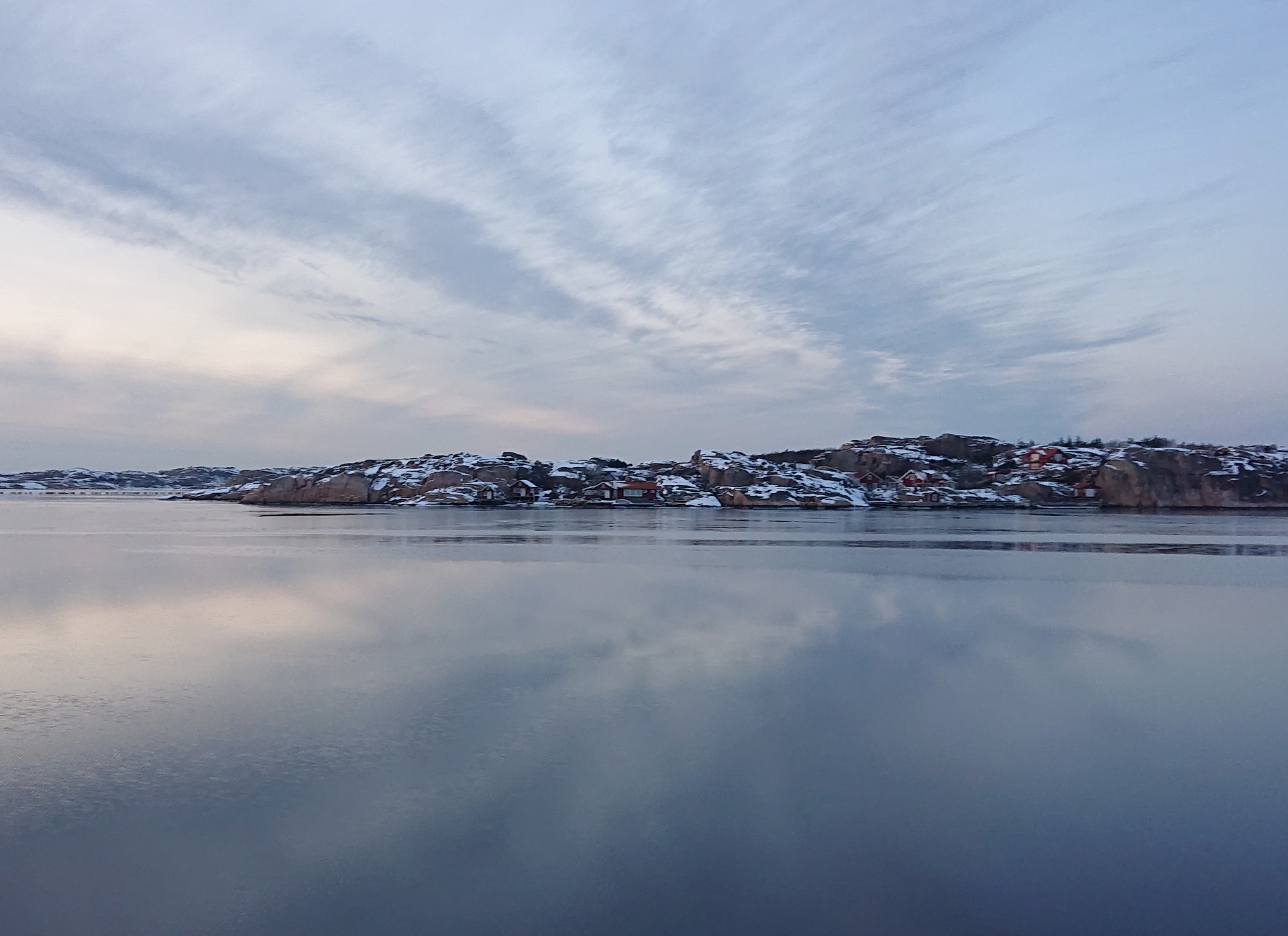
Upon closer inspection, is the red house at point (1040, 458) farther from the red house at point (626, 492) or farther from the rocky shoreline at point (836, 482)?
the red house at point (626, 492)

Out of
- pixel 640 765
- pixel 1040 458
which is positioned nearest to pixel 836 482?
pixel 1040 458

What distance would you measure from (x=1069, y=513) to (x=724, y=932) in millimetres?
63135

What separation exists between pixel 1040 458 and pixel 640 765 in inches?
3728

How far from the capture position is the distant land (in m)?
68.5

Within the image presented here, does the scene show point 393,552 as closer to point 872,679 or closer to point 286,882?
point 872,679

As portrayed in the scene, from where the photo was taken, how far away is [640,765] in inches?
214

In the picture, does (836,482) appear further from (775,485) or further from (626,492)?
(626,492)

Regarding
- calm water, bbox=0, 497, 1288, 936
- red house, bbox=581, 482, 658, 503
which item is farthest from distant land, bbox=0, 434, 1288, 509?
calm water, bbox=0, 497, 1288, 936

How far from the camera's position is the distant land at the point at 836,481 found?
225ft

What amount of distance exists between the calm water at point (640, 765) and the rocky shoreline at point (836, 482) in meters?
59.3

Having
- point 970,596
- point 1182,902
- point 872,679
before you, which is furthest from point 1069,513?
point 1182,902

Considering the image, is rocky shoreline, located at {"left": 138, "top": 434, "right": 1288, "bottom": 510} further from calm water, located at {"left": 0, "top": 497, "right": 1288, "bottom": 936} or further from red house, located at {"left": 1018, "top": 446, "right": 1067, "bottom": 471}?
calm water, located at {"left": 0, "top": 497, "right": 1288, "bottom": 936}

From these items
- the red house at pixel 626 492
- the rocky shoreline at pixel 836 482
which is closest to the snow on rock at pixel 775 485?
the rocky shoreline at pixel 836 482

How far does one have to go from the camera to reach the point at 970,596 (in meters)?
13.9
